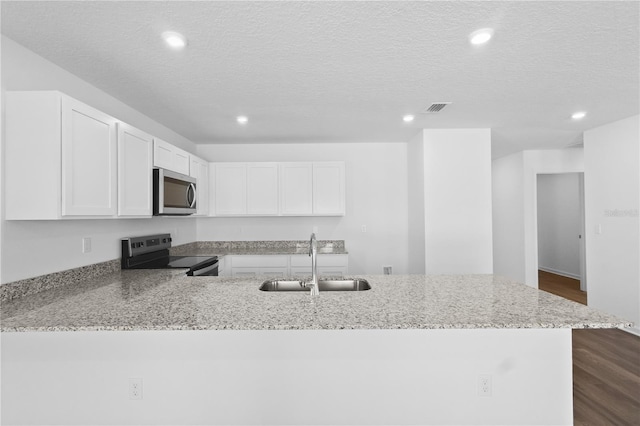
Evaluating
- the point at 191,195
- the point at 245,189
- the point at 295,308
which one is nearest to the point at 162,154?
the point at 191,195

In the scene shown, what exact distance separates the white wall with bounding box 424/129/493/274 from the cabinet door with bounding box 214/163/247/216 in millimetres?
2479

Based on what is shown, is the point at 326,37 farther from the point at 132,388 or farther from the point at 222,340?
the point at 132,388

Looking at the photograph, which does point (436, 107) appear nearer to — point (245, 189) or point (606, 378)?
point (245, 189)

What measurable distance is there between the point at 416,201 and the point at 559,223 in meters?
4.60

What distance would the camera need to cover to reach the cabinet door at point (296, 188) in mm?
4395

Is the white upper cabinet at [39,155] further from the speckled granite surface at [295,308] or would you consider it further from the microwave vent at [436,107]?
the microwave vent at [436,107]

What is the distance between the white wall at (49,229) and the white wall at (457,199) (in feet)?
11.3

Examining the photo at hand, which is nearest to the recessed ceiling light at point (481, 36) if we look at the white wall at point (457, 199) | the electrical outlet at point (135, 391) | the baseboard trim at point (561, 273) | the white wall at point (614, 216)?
the white wall at point (457, 199)

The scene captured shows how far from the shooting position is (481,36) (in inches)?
72.6

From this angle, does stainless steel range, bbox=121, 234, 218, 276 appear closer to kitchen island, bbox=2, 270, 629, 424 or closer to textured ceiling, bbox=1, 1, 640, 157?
kitchen island, bbox=2, 270, 629, 424

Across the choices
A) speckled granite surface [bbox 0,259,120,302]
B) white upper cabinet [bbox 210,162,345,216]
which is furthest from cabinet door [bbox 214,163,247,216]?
speckled granite surface [bbox 0,259,120,302]

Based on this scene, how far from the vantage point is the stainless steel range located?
9.56 feet

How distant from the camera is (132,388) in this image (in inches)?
65.0

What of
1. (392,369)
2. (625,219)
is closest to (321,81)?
(392,369)
